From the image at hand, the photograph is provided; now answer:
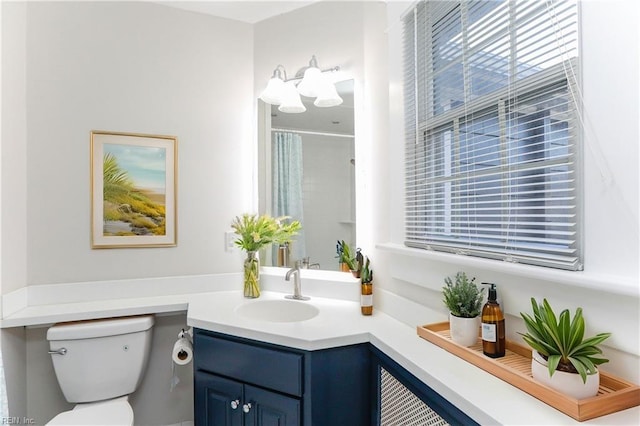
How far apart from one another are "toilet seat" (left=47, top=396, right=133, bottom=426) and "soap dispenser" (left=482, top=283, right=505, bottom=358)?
4.88 feet

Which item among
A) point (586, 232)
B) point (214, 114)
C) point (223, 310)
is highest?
point (214, 114)

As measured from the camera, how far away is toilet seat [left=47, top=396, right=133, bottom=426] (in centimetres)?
152

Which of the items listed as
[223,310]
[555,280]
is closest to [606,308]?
[555,280]

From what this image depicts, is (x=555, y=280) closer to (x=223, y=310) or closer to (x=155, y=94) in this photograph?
(x=223, y=310)

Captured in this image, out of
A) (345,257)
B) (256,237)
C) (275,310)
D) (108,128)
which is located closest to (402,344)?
(345,257)

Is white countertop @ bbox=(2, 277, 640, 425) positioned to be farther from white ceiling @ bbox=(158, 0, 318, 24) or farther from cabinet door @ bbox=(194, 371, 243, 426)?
white ceiling @ bbox=(158, 0, 318, 24)

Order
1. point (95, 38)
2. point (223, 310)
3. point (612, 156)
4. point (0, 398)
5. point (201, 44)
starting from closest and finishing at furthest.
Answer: point (612, 156), point (0, 398), point (223, 310), point (95, 38), point (201, 44)

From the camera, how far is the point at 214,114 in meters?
2.18

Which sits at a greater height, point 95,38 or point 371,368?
point 95,38

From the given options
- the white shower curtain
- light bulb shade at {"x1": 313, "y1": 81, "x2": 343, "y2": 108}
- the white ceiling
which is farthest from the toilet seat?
the white ceiling

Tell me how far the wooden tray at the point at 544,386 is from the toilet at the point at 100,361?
1.48m

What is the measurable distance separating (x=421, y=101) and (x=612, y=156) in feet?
2.53

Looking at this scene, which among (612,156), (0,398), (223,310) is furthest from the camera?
(223,310)

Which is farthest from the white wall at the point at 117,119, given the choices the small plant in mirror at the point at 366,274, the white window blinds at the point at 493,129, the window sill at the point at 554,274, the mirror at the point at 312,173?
the window sill at the point at 554,274
